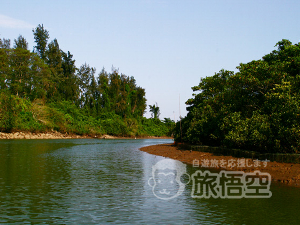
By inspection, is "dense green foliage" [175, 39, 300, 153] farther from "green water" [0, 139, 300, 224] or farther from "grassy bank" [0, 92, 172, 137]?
"grassy bank" [0, 92, 172, 137]

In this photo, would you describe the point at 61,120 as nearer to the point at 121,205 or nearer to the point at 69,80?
the point at 69,80

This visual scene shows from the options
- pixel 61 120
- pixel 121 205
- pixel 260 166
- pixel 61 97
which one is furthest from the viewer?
pixel 61 97

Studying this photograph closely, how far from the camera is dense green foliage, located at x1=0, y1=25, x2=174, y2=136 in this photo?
72438mm

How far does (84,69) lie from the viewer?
10456cm

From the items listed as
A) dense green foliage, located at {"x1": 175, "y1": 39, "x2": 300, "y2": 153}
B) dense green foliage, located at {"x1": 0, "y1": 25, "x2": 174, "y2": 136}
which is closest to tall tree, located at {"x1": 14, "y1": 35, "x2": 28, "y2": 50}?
dense green foliage, located at {"x1": 0, "y1": 25, "x2": 174, "y2": 136}

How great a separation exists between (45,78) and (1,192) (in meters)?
73.3

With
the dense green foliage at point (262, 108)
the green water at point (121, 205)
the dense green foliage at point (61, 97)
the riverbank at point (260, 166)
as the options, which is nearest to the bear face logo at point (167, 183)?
the green water at point (121, 205)

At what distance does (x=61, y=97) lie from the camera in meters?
92.8

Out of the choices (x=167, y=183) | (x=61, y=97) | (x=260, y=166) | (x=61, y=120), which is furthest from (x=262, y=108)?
(x=61, y=97)

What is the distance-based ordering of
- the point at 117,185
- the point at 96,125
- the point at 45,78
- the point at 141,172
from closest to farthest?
the point at 117,185
the point at 141,172
the point at 45,78
the point at 96,125

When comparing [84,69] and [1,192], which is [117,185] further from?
[84,69]

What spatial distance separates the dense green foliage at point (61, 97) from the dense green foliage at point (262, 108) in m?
40.4

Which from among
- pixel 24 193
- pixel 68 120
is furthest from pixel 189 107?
pixel 68 120

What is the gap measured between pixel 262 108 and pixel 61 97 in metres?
77.1
